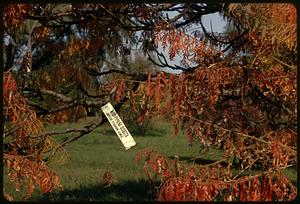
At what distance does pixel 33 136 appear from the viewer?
252 cm

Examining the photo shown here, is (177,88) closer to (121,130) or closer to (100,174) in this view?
(121,130)

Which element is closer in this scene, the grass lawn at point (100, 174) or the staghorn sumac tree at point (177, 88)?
the staghorn sumac tree at point (177, 88)

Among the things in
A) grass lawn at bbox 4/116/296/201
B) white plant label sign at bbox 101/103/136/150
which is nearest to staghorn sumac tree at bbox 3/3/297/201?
white plant label sign at bbox 101/103/136/150

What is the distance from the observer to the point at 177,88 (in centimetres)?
224

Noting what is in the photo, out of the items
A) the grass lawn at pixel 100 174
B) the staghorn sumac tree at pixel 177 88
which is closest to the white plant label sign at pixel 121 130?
the staghorn sumac tree at pixel 177 88

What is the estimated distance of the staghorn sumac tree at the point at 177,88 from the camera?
2096mm

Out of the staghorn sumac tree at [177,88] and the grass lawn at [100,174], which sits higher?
the staghorn sumac tree at [177,88]

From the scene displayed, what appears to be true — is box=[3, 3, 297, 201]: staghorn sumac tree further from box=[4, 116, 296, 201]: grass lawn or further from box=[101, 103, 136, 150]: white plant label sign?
box=[4, 116, 296, 201]: grass lawn

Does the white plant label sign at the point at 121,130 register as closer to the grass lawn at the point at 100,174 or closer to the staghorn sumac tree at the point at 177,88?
the staghorn sumac tree at the point at 177,88

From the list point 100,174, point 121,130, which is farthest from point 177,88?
point 100,174

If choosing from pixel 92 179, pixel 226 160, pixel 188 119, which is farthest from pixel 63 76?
pixel 92 179

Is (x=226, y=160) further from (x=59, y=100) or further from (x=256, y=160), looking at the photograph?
(x=59, y=100)

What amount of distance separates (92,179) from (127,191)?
3.92ft

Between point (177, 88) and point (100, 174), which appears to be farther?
point (100, 174)
